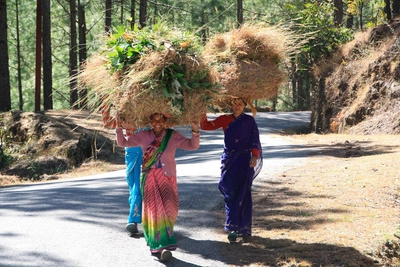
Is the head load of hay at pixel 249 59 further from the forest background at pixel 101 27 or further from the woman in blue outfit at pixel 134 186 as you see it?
the woman in blue outfit at pixel 134 186

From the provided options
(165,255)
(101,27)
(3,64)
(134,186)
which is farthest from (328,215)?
(101,27)

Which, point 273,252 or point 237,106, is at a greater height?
point 237,106

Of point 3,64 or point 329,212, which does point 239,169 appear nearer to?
point 329,212

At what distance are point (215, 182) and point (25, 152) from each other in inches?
290

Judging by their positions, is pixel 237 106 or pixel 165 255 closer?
pixel 165 255

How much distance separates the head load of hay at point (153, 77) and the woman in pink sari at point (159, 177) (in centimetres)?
18

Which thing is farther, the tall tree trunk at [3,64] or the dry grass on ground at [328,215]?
the tall tree trunk at [3,64]

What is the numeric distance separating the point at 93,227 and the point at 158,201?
51.4 inches

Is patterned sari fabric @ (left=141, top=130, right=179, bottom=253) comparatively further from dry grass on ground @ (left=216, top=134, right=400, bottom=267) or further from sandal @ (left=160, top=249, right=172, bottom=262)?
dry grass on ground @ (left=216, top=134, right=400, bottom=267)

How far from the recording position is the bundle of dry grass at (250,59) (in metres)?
6.48

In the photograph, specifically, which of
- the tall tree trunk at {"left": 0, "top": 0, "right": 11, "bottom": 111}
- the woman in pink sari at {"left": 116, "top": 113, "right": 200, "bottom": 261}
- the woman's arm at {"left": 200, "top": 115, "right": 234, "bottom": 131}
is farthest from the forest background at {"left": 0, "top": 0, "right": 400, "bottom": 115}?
the woman in pink sari at {"left": 116, "top": 113, "right": 200, "bottom": 261}

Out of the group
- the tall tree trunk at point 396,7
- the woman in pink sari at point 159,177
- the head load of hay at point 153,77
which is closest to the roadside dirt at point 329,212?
the woman in pink sari at point 159,177

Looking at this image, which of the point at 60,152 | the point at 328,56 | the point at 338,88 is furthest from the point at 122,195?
the point at 328,56

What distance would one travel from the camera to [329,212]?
25.4 feet
